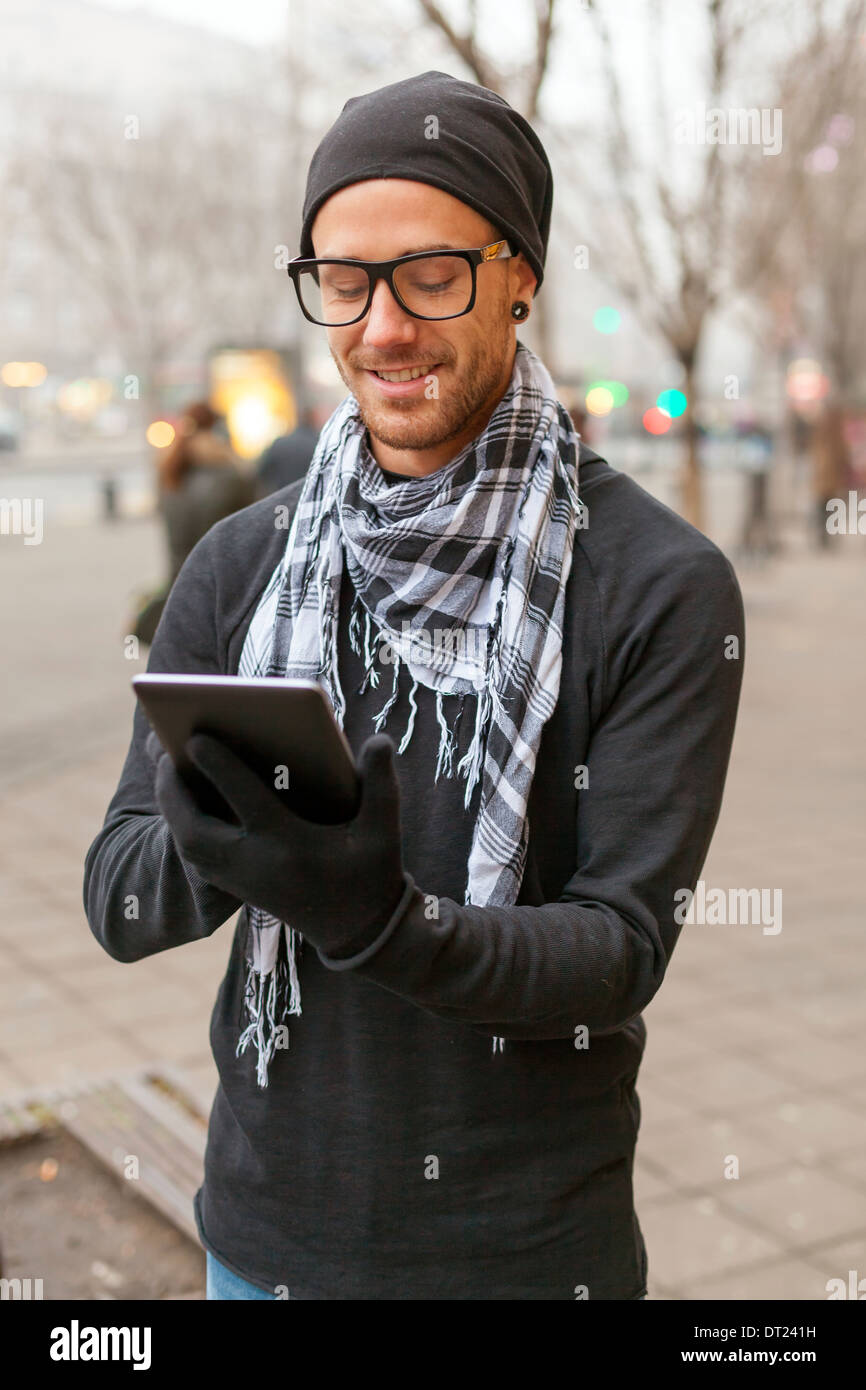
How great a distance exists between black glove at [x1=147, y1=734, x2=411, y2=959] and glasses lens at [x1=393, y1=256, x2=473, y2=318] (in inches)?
20.3

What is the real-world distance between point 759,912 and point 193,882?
197 inches

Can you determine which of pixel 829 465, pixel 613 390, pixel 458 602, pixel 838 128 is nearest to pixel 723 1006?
pixel 458 602

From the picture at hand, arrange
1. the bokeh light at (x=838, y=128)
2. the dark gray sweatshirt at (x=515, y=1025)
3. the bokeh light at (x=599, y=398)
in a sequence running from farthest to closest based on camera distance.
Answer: the bokeh light at (x=599, y=398), the bokeh light at (x=838, y=128), the dark gray sweatshirt at (x=515, y=1025)

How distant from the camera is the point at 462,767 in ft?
5.32

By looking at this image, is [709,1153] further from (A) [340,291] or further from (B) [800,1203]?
(A) [340,291]

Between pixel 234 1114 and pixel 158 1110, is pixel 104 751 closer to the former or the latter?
pixel 158 1110

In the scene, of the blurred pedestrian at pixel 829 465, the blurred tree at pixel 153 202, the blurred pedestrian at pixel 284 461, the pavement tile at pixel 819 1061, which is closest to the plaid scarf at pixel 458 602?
the pavement tile at pixel 819 1061

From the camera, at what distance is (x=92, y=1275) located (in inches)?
136

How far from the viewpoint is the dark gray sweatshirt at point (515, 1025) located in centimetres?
157

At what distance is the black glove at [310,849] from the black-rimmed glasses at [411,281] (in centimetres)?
52

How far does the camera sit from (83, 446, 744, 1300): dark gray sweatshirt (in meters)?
1.57

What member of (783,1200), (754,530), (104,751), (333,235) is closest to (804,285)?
(754,530)

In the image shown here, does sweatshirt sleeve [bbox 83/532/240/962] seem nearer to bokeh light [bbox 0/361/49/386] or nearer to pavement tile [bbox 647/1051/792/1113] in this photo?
pavement tile [bbox 647/1051/792/1113]

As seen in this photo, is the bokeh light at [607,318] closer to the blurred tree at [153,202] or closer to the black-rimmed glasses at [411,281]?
the blurred tree at [153,202]
